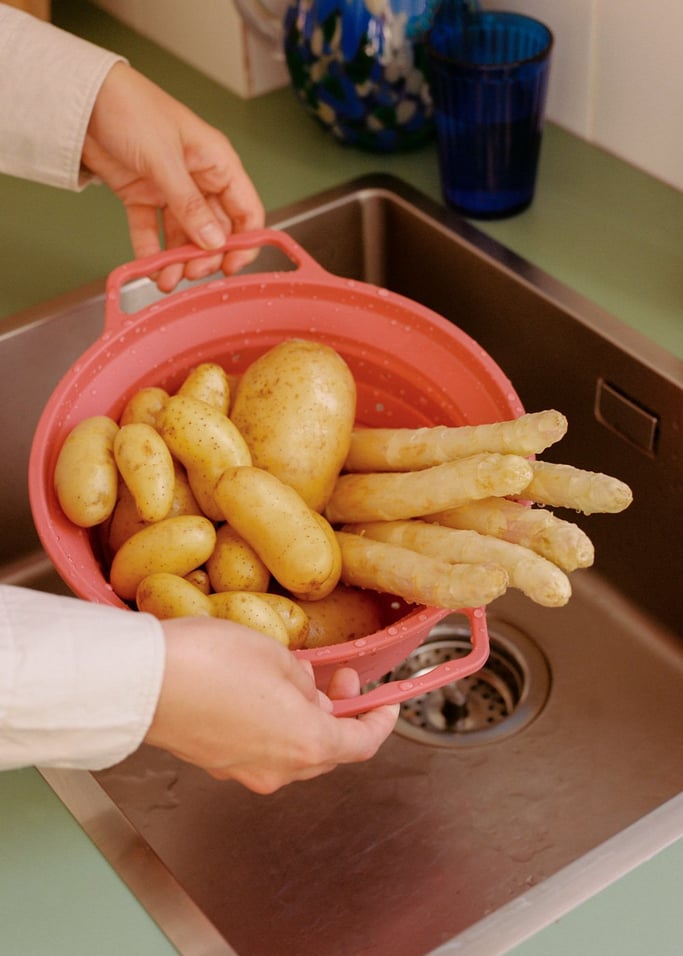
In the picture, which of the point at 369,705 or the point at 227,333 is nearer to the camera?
the point at 369,705

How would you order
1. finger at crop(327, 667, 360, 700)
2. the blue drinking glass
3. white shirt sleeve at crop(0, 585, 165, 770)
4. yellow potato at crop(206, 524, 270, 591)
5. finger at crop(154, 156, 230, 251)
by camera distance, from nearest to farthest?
white shirt sleeve at crop(0, 585, 165, 770) → finger at crop(327, 667, 360, 700) → yellow potato at crop(206, 524, 270, 591) → finger at crop(154, 156, 230, 251) → the blue drinking glass

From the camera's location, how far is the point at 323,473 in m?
0.78

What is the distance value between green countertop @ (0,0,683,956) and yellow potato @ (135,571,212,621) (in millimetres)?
129

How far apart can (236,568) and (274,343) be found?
21 centimetres

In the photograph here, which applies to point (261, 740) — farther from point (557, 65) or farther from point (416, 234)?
point (557, 65)

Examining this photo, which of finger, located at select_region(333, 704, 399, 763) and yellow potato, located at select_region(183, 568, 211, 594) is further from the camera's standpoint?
yellow potato, located at select_region(183, 568, 211, 594)

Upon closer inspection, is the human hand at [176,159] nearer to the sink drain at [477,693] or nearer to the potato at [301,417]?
the potato at [301,417]

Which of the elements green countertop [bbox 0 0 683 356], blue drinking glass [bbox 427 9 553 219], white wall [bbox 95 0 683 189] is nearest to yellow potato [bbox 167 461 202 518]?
green countertop [bbox 0 0 683 356]

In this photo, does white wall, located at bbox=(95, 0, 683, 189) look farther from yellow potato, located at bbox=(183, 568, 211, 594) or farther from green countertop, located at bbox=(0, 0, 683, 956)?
yellow potato, located at bbox=(183, 568, 211, 594)

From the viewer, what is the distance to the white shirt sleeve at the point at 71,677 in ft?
1.69

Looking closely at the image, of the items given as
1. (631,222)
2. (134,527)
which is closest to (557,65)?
(631,222)

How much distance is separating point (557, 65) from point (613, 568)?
0.47 meters

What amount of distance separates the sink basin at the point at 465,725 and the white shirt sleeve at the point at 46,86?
0.15m

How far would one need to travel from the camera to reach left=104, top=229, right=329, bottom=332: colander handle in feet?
2.60
